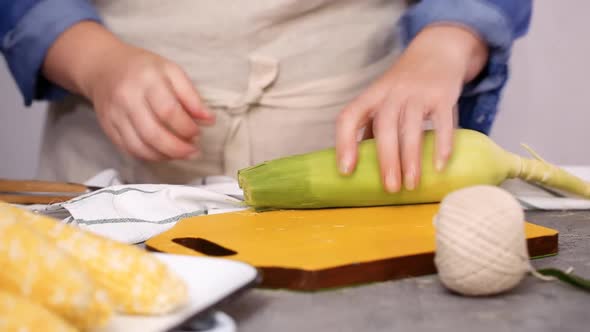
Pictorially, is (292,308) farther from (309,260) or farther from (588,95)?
(588,95)

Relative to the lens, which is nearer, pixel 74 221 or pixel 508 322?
pixel 508 322

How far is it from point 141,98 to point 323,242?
28cm

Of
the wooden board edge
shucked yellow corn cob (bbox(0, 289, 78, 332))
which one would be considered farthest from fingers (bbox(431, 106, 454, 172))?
shucked yellow corn cob (bbox(0, 289, 78, 332))

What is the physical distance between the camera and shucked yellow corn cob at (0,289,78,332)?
0.86ft

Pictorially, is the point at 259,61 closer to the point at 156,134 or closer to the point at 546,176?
the point at 156,134

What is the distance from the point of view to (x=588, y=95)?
156 cm

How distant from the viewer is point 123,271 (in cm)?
33

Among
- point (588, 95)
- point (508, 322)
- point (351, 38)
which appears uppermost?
point (351, 38)

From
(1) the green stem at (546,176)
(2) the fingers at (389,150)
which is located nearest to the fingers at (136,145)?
(2) the fingers at (389,150)

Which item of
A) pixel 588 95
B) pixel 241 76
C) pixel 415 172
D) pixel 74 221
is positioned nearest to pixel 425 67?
pixel 415 172

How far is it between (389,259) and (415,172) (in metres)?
0.16

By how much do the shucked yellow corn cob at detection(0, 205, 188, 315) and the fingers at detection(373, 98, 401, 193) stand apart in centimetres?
28

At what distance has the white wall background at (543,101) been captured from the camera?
154 cm

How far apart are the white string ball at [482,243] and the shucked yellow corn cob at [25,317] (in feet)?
0.71
